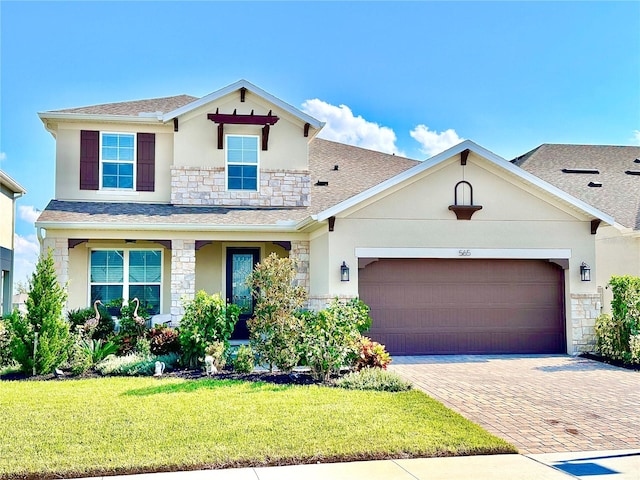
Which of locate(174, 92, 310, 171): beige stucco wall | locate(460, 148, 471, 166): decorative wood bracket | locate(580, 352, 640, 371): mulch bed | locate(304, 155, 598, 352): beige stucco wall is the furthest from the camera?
locate(174, 92, 310, 171): beige stucco wall

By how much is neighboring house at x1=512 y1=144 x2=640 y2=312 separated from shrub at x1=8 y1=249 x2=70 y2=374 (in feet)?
40.7

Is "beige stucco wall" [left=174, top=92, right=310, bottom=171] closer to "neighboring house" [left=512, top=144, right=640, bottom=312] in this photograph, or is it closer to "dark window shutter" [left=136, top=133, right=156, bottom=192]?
"dark window shutter" [left=136, top=133, right=156, bottom=192]

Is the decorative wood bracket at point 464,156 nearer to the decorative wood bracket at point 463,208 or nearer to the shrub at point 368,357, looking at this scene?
the decorative wood bracket at point 463,208

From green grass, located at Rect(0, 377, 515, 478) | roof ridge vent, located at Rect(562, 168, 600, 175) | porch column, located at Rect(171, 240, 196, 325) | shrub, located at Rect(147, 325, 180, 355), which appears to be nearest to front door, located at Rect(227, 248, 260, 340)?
porch column, located at Rect(171, 240, 196, 325)

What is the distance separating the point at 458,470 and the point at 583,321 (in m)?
9.13

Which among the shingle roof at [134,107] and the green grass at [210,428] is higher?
the shingle roof at [134,107]

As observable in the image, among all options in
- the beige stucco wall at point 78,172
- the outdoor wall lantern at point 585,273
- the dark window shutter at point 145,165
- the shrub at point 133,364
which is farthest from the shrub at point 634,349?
the dark window shutter at point 145,165

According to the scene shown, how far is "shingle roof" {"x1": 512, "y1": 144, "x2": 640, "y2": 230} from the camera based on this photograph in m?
17.5

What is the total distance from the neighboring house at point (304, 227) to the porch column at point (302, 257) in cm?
4

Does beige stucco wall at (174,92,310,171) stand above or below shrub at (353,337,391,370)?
above

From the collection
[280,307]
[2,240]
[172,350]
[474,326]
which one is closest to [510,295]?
[474,326]

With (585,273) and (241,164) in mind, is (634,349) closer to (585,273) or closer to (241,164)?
(585,273)

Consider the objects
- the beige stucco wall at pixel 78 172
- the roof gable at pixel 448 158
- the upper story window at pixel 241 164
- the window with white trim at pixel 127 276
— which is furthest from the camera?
the upper story window at pixel 241 164

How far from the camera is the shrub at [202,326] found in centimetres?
1100
